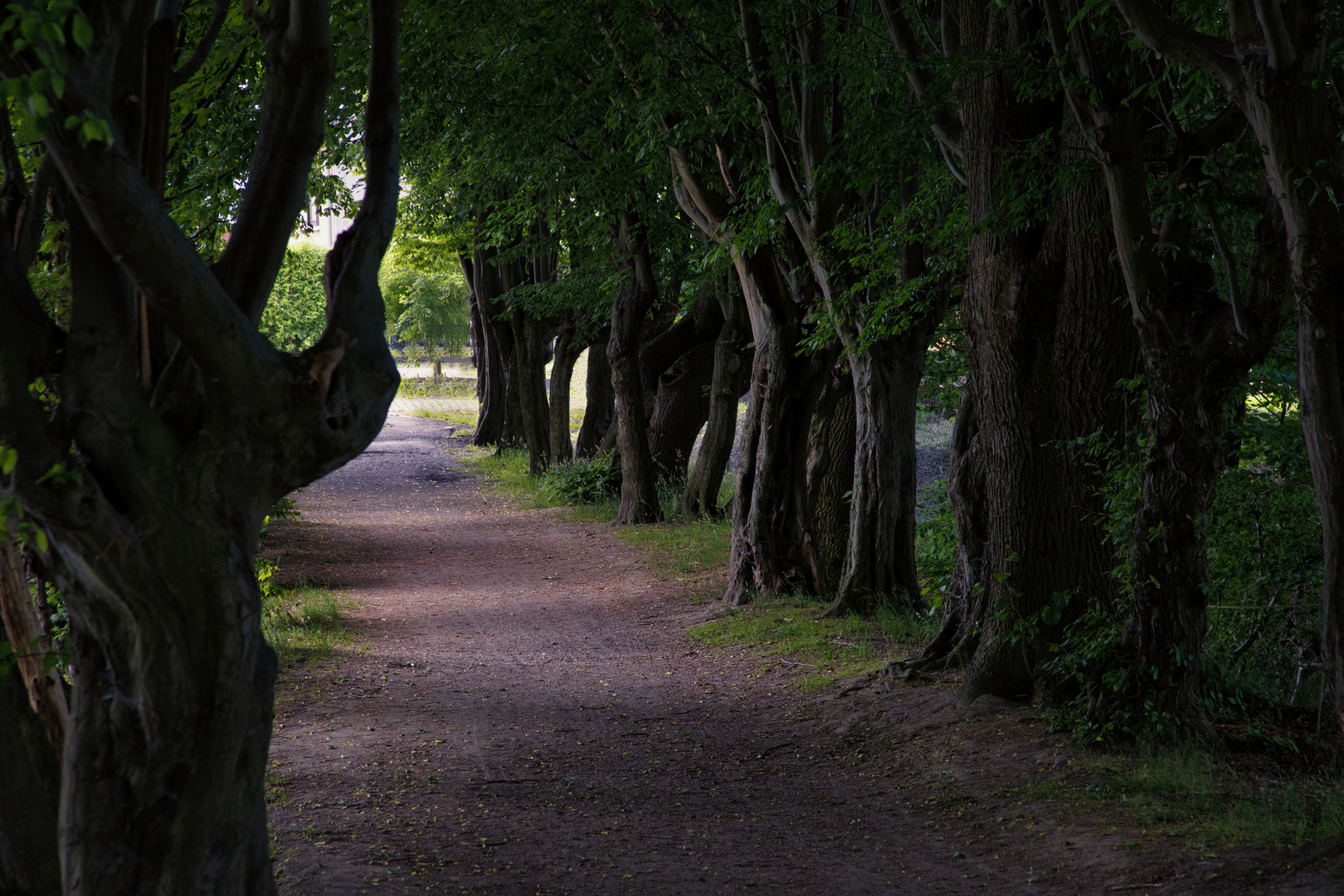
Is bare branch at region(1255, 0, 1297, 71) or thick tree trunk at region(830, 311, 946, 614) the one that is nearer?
bare branch at region(1255, 0, 1297, 71)

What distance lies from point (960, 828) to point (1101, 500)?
7.81ft

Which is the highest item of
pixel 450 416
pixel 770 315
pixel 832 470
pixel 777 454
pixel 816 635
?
pixel 770 315

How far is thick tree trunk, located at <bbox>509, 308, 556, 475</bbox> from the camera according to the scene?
23922 millimetres

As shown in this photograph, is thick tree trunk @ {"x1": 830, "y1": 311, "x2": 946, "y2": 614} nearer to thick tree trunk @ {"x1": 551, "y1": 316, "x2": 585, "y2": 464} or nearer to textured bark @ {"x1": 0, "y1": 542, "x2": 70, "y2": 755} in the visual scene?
textured bark @ {"x1": 0, "y1": 542, "x2": 70, "y2": 755}

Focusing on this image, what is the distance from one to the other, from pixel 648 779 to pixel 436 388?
53.0 m

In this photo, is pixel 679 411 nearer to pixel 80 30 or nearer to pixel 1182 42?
pixel 1182 42

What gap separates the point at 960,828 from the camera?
17.6 ft

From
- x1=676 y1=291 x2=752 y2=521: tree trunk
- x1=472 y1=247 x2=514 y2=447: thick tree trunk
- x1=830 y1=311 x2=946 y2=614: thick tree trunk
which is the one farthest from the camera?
x1=472 y1=247 x2=514 y2=447: thick tree trunk

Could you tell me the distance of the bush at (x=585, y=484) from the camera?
63.9 ft

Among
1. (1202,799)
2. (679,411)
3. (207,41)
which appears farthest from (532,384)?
(1202,799)

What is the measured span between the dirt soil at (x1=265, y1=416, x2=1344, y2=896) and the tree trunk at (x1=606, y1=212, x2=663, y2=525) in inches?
230

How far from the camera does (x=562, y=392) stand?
24016 mm

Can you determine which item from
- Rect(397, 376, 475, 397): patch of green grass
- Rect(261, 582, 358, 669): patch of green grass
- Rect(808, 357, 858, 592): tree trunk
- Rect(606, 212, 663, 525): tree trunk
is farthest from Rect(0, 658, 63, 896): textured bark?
Rect(397, 376, 475, 397): patch of green grass

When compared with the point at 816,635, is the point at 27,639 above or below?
above
